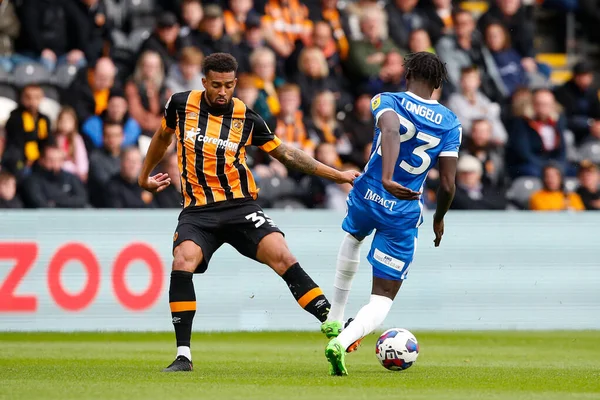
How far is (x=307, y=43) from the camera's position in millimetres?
16891

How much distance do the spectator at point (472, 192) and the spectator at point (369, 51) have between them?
1.91m

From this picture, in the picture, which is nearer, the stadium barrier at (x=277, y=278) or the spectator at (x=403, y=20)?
the stadium barrier at (x=277, y=278)

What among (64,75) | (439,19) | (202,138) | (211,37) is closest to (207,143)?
(202,138)

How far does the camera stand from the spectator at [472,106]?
1717 cm

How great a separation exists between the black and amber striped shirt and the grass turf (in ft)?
4.31

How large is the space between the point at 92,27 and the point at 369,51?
3.92 meters

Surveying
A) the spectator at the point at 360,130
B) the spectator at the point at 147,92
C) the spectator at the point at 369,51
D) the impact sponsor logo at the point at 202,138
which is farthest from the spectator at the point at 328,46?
the impact sponsor logo at the point at 202,138

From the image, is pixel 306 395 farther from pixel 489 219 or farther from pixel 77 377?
pixel 489 219

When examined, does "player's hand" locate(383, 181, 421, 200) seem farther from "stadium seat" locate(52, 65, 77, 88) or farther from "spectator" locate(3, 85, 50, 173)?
"stadium seat" locate(52, 65, 77, 88)

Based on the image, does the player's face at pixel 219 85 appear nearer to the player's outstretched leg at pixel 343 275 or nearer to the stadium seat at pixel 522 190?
the player's outstretched leg at pixel 343 275

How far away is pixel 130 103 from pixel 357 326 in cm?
768

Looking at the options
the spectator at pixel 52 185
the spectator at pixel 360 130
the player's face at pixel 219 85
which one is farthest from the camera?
the spectator at pixel 360 130

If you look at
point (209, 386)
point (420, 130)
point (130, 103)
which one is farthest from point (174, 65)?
point (209, 386)

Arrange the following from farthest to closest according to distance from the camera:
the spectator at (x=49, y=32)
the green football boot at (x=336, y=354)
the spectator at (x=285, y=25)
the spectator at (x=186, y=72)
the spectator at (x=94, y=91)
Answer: the spectator at (x=285, y=25) → the spectator at (x=49, y=32) → the spectator at (x=186, y=72) → the spectator at (x=94, y=91) → the green football boot at (x=336, y=354)
